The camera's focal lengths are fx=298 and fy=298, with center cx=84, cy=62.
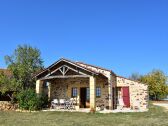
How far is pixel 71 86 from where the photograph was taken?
2709cm

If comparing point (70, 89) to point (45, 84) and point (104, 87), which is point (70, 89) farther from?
point (104, 87)

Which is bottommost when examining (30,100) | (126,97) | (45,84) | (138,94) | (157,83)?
(30,100)

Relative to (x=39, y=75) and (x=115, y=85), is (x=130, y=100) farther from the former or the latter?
(x=39, y=75)

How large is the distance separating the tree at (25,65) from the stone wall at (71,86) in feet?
6.86

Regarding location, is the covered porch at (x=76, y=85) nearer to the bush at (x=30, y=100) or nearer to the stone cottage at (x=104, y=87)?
the stone cottage at (x=104, y=87)

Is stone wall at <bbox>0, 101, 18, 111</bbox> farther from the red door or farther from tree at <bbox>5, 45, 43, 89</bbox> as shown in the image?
the red door

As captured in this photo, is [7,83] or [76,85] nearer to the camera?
[7,83]

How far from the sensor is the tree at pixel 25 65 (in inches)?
1056

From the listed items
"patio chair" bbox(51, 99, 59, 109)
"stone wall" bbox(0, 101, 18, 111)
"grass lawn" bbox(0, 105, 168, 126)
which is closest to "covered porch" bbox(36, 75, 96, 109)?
"patio chair" bbox(51, 99, 59, 109)

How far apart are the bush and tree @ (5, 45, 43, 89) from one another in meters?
2.48

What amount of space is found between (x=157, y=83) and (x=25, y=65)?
26.4 meters

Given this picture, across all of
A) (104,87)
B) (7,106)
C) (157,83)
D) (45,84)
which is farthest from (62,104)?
(157,83)

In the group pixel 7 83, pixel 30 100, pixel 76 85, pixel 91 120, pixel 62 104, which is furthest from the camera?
pixel 76 85

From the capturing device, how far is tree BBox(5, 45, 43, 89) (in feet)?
88.0
